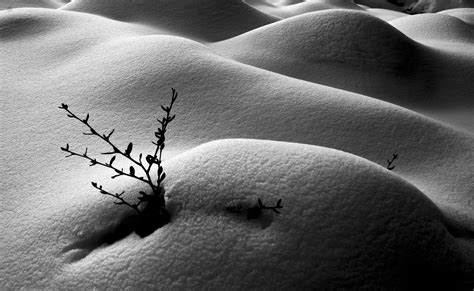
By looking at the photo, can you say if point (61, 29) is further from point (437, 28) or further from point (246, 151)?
point (437, 28)

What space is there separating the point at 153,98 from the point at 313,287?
1.42 metres

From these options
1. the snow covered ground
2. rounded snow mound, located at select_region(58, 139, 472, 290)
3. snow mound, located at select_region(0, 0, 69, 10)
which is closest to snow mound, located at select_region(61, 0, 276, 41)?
the snow covered ground

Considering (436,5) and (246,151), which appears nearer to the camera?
(246,151)

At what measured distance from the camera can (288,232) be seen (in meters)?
1.11

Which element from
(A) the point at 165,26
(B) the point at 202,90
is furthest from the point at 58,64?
(A) the point at 165,26

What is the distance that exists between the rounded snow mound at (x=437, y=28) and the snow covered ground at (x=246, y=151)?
1.39ft

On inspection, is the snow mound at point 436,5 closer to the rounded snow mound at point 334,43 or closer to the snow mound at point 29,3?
the rounded snow mound at point 334,43

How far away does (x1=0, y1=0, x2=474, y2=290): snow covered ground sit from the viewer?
3.57 feet

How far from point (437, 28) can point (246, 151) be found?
155 inches

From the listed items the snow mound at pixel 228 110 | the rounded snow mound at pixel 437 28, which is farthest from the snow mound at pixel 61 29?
the rounded snow mound at pixel 437 28

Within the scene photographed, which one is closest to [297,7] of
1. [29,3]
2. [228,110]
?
[29,3]

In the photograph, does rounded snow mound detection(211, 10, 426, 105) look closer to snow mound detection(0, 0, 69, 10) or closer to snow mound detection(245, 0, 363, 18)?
snow mound detection(245, 0, 363, 18)

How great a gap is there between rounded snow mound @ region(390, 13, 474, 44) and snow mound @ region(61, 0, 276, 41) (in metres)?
1.61

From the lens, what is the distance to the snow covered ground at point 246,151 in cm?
109
